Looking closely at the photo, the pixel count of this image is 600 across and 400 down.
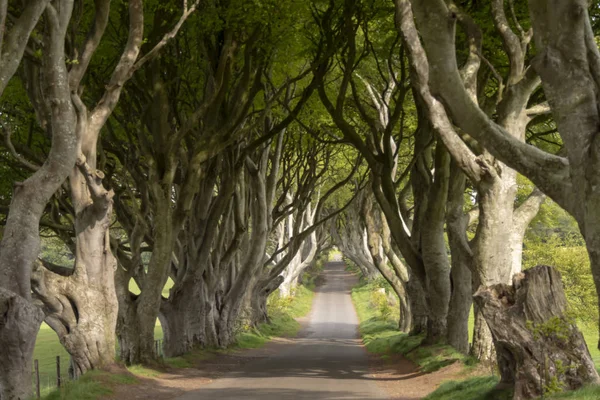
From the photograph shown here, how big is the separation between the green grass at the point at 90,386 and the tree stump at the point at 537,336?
269 inches

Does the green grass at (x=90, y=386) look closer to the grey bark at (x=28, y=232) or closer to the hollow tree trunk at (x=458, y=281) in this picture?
the grey bark at (x=28, y=232)

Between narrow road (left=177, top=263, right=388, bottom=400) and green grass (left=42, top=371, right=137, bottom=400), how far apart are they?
134 centimetres

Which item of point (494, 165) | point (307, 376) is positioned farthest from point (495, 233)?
point (307, 376)

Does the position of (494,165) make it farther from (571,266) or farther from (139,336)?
(571,266)

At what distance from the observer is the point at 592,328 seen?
159 feet

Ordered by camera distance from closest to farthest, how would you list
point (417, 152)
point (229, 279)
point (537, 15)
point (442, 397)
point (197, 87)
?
point (537, 15)
point (442, 397)
point (417, 152)
point (197, 87)
point (229, 279)

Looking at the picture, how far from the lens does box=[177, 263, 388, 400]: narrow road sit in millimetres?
14256

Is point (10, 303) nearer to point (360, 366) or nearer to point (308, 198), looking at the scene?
point (360, 366)

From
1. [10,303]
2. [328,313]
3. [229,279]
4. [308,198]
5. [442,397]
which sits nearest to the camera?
[10,303]

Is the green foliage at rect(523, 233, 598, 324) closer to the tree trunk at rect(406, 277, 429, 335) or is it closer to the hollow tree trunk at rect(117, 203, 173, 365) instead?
the tree trunk at rect(406, 277, 429, 335)

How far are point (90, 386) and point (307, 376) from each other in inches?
227

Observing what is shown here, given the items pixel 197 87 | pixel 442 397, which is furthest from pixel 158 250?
pixel 442 397

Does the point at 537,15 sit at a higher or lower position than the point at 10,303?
higher

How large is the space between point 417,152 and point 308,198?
1425cm
